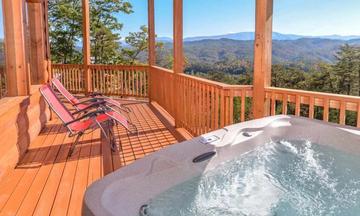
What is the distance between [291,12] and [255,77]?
12.3m

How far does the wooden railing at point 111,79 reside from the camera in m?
8.37

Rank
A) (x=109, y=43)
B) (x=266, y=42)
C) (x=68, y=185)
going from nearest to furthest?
(x=68, y=185)
(x=266, y=42)
(x=109, y=43)

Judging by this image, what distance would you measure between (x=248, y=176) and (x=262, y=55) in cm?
141

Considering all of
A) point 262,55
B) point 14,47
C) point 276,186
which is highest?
point 14,47

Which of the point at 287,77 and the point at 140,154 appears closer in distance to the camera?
the point at 140,154

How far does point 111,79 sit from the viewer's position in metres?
8.81

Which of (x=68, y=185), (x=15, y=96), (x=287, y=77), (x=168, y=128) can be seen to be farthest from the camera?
(x=287, y=77)

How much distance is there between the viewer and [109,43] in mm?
13906

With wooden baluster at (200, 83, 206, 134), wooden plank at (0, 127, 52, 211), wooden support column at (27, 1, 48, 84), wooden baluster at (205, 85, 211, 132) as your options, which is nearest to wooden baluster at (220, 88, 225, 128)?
wooden baluster at (205, 85, 211, 132)

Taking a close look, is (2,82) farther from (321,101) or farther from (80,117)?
(321,101)

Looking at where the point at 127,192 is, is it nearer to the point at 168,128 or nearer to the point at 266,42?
the point at 266,42

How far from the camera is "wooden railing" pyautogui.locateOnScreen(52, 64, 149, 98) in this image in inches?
329

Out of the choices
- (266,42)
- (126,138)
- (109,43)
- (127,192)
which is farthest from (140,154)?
(109,43)

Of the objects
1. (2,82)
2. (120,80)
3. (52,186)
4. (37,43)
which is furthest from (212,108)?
(120,80)
